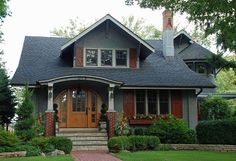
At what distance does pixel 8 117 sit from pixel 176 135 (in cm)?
1115

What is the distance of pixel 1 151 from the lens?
45.1 feet

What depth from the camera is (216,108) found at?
79.2 ft

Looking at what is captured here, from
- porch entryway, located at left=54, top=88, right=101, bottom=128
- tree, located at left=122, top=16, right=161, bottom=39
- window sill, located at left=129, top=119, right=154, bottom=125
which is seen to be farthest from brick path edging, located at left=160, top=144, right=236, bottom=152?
tree, located at left=122, top=16, right=161, bottom=39

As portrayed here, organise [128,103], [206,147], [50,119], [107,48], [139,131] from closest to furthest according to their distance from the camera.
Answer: [206,147] → [50,119] → [139,131] → [128,103] → [107,48]

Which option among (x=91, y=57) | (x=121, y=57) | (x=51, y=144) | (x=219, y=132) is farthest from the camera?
(x=121, y=57)

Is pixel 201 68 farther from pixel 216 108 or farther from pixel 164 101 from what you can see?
pixel 164 101

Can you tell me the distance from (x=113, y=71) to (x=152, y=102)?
2.82m

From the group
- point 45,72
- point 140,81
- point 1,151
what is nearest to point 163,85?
point 140,81

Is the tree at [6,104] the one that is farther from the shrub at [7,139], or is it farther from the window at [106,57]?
the shrub at [7,139]

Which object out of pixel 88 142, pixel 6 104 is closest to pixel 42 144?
pixel 88 142

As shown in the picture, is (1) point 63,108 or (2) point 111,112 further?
(1) point 63,108

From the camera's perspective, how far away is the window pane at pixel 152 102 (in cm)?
2145

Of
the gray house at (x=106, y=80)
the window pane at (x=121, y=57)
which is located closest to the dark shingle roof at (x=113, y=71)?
the gray house at (x=106, y=80)

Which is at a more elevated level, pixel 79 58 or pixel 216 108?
pixel 79 58
